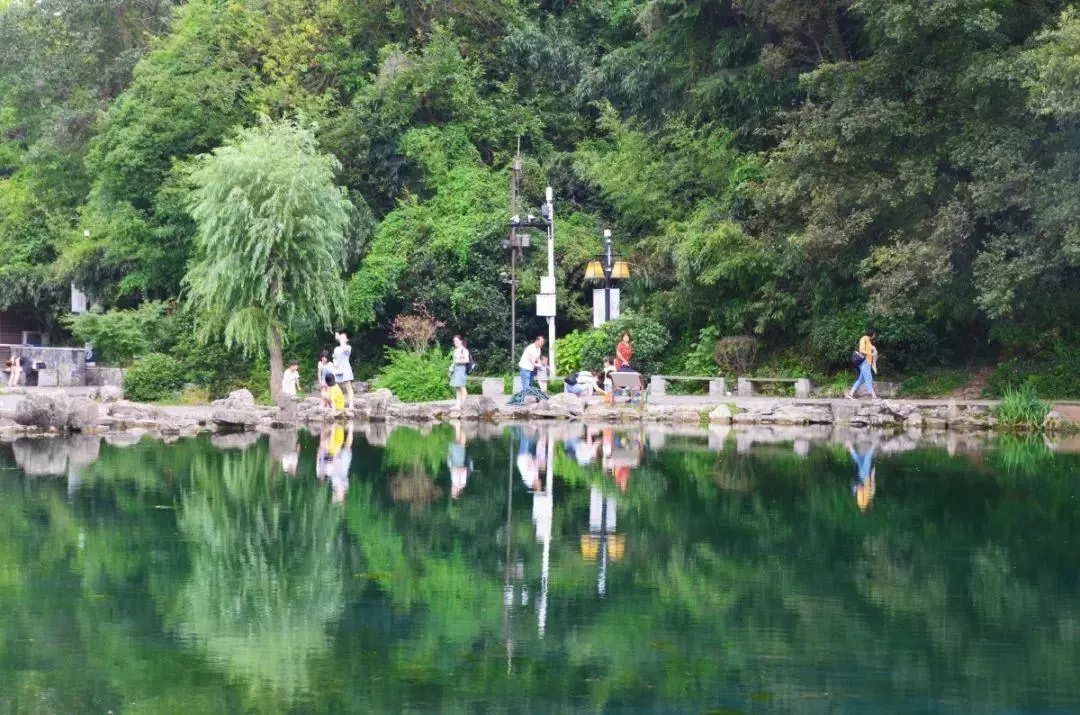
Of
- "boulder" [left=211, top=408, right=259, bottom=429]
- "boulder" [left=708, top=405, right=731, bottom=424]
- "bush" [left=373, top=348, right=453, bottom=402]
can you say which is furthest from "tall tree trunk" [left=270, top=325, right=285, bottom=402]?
"boulder" [left=708, top=405, right=731, bottom=424]

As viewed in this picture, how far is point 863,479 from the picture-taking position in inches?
689

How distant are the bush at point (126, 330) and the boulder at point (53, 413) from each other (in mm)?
13485

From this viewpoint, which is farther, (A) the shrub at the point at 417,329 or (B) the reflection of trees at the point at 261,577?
(A) the shrub at the point at 417,329

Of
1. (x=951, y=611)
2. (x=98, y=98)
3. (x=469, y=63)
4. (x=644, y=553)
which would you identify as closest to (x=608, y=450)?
(x=644, y=553)

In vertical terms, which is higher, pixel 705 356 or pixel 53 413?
pixel 705 356

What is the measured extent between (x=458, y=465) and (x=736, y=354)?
1515 cm

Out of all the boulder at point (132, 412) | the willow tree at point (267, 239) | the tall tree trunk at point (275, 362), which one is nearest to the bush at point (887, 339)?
the willow tree at point (267, 239)

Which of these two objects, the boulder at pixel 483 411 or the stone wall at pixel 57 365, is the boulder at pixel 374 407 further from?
the stone wall at pixel 57 365

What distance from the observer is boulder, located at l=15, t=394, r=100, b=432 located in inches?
927

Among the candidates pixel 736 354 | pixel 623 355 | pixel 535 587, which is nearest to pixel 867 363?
pixel 736 354

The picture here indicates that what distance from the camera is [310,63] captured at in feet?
132

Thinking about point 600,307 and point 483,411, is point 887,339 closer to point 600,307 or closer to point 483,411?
point 600,307

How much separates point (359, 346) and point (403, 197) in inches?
174

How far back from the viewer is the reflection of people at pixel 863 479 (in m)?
15.5
